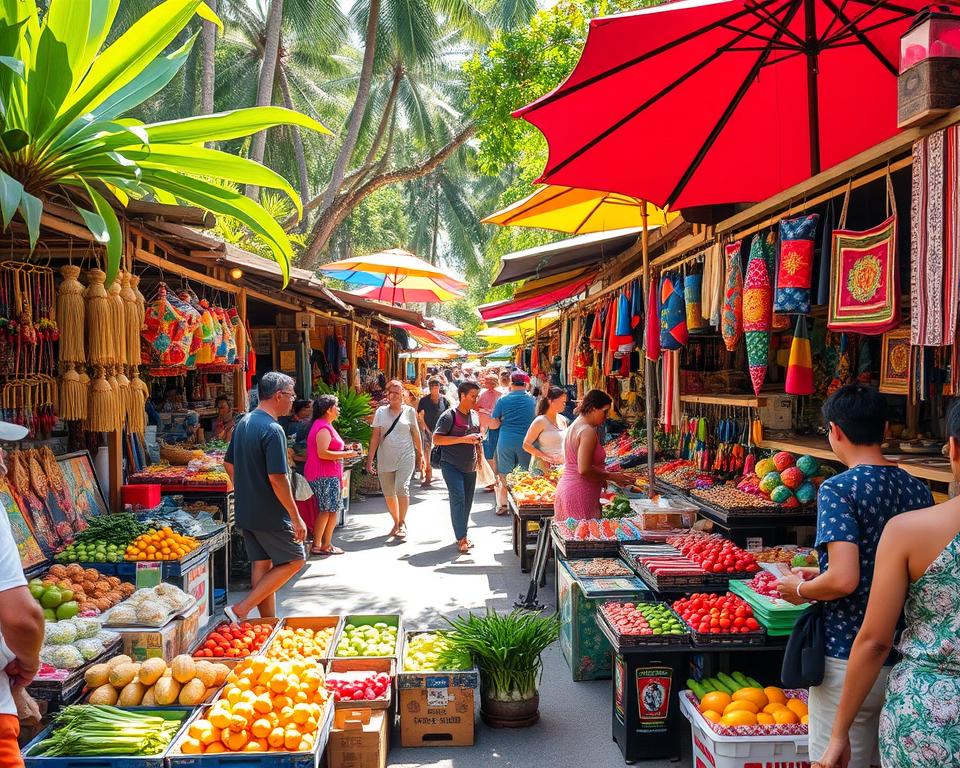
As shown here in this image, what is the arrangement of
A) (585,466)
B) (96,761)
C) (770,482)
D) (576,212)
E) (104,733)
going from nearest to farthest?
(96,761)
(104,733)
(770,482)
(585,466)
(576,212)

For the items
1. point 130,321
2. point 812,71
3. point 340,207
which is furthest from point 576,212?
point 340,207

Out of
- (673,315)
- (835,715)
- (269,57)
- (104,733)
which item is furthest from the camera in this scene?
(269,57)

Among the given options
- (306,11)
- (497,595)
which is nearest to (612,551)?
(497,595)

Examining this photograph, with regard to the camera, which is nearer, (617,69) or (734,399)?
(617,69)

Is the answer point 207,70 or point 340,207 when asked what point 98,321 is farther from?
point 340,207

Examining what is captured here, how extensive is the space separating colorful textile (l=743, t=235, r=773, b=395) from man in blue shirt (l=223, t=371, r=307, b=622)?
126 inches

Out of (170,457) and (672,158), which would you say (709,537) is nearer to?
(672,158)

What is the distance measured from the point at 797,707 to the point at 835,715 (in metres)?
0.92

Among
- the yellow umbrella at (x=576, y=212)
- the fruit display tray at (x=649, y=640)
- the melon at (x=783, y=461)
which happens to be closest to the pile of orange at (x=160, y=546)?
the fruit display tray at (x=649, y=640)

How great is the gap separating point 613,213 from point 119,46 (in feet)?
21.0

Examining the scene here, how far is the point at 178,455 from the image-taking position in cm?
802

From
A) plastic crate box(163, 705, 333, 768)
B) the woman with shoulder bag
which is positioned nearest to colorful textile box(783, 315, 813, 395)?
plastic crate box(163, 705, 333, 768)

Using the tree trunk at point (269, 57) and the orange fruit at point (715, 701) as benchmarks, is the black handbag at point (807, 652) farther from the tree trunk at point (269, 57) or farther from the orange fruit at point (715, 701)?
the tree trunk at point (269, 57)

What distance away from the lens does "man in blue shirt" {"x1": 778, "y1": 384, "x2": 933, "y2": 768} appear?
2.71 metres
